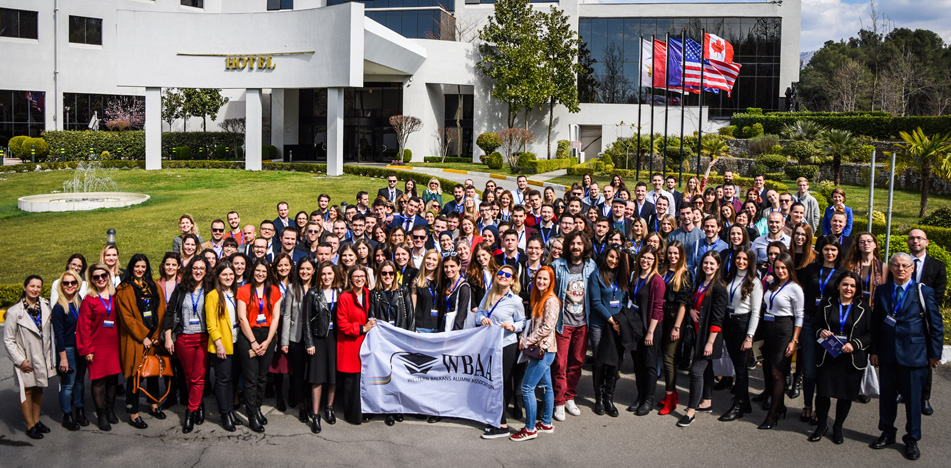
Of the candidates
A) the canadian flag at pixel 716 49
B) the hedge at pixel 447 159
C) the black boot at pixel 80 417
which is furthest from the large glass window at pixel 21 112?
the black boot at pixel 80 417

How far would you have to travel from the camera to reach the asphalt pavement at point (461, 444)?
677 cm

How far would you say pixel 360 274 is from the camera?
7.61 meters

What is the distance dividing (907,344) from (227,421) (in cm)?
672

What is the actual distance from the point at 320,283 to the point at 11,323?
2.95 meters

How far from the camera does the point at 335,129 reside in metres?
33.6

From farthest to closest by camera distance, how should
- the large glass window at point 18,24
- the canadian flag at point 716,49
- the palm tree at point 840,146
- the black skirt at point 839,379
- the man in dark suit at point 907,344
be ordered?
the large glass window at point 18,24
the palm tree at point 840,146
the canadian flag at point 716,49
the black skirt at point 839,379
the man in dark suit at point 907,344

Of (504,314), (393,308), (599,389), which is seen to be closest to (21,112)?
(393,308)

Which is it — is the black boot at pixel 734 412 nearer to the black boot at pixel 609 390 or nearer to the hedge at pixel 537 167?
the black boot at pixel 609 390

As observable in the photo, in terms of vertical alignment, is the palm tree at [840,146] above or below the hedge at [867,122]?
below

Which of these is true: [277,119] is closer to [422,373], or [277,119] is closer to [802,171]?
[802,171]

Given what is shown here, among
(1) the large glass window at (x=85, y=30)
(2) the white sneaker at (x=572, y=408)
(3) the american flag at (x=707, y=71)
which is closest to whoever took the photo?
(2) the white sneaker at (x=572, y=408)

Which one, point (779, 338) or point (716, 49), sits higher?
point (716, 49)

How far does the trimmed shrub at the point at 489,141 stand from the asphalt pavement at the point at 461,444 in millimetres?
33136

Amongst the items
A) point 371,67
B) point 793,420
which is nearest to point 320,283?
point 793,420
